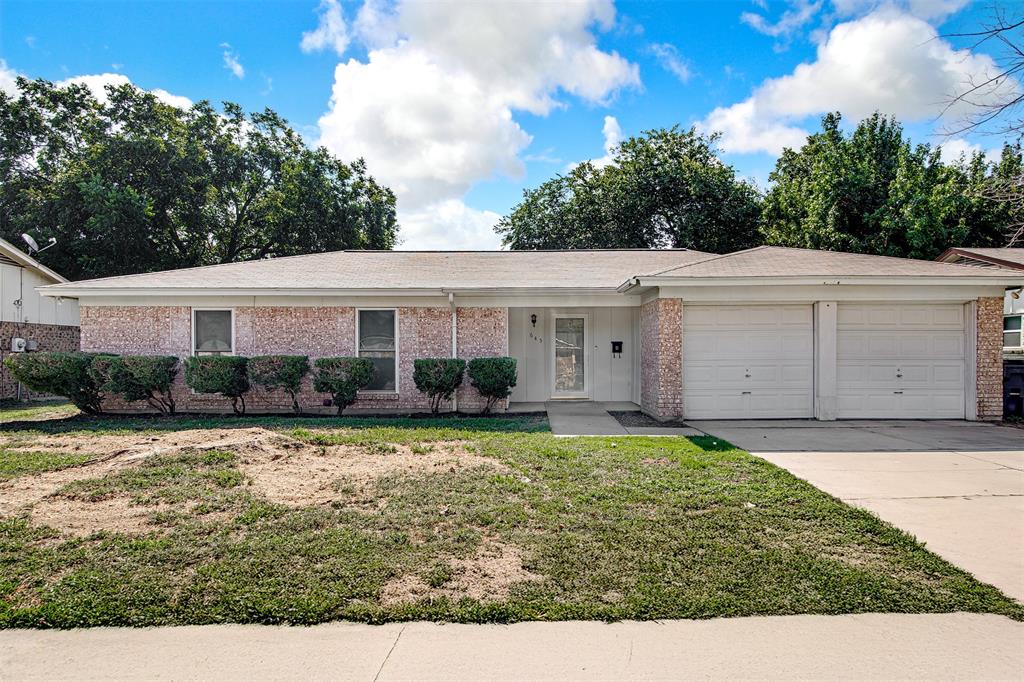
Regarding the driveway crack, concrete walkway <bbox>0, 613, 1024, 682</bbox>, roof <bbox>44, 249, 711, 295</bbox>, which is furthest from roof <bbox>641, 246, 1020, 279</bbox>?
the driveway crack

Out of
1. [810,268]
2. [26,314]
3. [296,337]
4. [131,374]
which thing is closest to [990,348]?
[810,268]

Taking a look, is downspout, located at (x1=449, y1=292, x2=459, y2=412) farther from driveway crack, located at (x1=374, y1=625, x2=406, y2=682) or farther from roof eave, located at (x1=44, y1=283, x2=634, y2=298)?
driveway crack, located at (x1=374, y1=625, x2=406, y2=682)

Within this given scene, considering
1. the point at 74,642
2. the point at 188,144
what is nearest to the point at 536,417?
the point at 74,642

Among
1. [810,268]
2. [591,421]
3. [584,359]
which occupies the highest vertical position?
[810,268]

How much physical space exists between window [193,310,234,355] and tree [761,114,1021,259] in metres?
19.5

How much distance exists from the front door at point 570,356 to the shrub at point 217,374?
21.6ft

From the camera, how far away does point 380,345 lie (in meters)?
11.2

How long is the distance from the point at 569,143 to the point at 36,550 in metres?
12.5

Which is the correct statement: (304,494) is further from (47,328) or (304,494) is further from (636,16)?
(47,328)

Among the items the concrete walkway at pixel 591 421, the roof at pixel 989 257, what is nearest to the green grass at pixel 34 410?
the concrete walkway at pixel 591 421

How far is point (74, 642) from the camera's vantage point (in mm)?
2857

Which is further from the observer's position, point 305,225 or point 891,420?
point 305,225

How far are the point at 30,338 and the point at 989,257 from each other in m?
24.8

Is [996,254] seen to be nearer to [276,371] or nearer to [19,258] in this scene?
[276,371]
